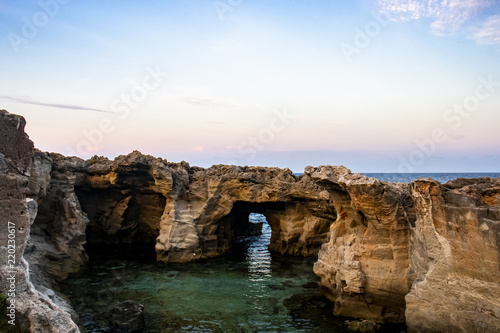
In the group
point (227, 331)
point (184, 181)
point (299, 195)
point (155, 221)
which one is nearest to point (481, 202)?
point (227, 331)

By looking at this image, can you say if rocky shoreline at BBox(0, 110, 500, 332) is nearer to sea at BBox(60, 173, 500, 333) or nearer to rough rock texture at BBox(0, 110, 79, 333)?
rough rock texture at BBox(0, 110, 79, 333)

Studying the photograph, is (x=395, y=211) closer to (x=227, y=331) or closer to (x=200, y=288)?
(x=227, y=331)

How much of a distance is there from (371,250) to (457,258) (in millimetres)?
3768

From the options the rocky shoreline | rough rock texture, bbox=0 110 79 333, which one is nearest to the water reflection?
the rocky shoreline

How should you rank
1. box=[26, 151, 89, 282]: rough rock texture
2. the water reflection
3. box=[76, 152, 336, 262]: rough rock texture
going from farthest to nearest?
box=[76, 152, 336, 262]: rough rock texture
the water reflection
box=[26, 151, 89, 282]: rough rock texture

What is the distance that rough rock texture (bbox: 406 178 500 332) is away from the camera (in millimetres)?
10070

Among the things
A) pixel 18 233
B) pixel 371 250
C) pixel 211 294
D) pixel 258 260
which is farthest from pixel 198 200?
pixel 18 233

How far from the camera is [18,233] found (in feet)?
30.1

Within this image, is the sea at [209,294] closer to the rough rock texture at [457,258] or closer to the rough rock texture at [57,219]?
the rough rock texture at [57,219]

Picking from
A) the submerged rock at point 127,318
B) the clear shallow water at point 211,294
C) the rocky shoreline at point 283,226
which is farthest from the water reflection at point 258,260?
the submerged rock at point 127,318

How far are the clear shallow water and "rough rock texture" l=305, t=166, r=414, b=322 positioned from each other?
119 centimetres

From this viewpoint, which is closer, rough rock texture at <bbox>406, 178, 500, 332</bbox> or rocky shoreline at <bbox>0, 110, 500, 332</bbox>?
rocky shoreline at <bbox>0, 110, 500, 332</bbox>

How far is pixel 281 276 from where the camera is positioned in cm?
2052

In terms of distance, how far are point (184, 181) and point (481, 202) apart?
16792mm
